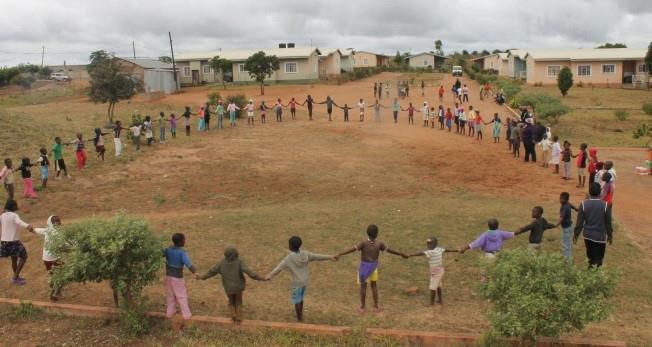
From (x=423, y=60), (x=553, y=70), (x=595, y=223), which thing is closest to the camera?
(x=595, y=223)

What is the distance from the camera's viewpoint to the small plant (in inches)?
307

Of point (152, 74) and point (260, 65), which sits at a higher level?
point (260, 65)

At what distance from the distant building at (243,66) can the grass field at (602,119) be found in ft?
71.0

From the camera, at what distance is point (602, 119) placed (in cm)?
2831

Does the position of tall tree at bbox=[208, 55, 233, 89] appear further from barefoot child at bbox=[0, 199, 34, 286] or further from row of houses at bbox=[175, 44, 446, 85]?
barefoot child at bbox=[0, 199, 34, 286]

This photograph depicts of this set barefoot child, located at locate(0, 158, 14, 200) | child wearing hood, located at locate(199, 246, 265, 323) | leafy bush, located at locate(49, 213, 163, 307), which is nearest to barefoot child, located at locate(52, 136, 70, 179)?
barefoot child, located at locate(0, 158, 14, 200)

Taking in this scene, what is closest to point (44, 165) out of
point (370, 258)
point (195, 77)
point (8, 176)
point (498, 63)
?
point (8, 176)

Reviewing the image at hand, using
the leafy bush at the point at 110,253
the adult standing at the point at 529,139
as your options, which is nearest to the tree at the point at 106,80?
the adult standing at the point at 529,139

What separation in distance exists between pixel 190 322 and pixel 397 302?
2894 mm

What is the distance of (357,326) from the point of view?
6.96 m

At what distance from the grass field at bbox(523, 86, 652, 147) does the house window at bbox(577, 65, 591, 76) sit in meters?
6.10

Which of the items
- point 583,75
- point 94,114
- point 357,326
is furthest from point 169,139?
point 583,75

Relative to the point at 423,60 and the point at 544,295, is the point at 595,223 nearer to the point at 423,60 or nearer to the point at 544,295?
the point at 544,295

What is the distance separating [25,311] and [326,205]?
7.54 m
